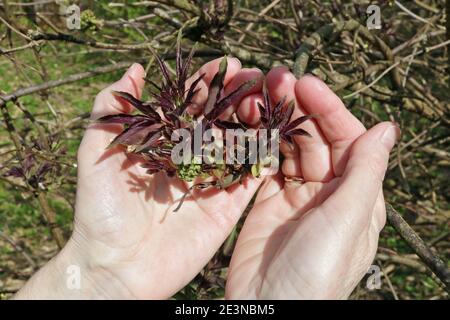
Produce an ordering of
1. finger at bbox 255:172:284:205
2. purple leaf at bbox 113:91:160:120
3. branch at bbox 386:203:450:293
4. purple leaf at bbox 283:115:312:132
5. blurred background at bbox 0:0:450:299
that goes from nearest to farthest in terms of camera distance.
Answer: purple leaf at bbox 113:91:160:120 < purple leaf at bbox 283:115:312:132 < branch at bbox 386:203:450:293 < finger at bbox 255:172:284:205 < blurred background at bbox 0:0:450:299

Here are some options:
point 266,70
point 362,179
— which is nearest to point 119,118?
point 362,179

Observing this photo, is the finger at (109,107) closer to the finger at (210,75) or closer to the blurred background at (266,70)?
the finger at (210,75)

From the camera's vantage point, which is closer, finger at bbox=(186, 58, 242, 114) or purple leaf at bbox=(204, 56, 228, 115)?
purple leaf at bbox=(204, 56, 228, 115)

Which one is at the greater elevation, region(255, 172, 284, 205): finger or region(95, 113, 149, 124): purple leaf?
region(95, 113, 149, 124): purple leaf

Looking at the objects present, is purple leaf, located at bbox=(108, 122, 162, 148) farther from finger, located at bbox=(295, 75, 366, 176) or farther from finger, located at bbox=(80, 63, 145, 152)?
finger, located at bbox=(295, 75, 366, 176)

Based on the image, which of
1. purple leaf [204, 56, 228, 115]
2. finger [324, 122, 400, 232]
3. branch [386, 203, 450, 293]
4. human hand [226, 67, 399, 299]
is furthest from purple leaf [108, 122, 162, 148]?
branch [386, 203, 450, 293]
